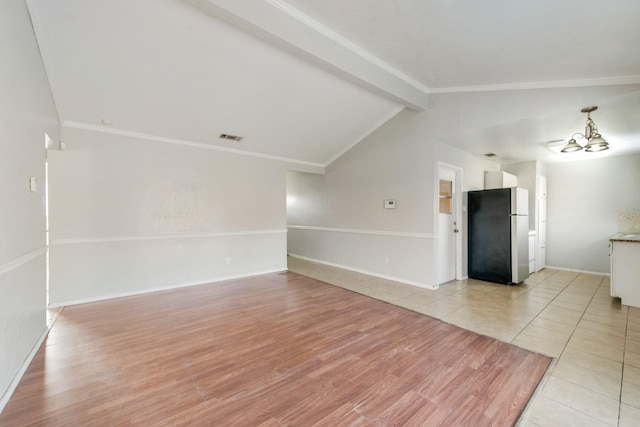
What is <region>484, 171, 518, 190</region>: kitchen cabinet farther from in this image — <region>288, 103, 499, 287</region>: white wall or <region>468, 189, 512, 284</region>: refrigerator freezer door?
<region>468, 189, 512, 284</region>: refrigerator freezer door

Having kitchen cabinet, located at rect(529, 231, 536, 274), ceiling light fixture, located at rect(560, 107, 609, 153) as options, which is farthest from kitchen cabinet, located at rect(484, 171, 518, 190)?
ceiling light fixture, located at rect(560, 107, 609, 153)

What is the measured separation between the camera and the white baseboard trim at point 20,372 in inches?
70.2

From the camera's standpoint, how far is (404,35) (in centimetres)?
266

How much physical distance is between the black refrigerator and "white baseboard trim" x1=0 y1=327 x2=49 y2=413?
610 centimetres

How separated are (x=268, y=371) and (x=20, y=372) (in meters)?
1.94

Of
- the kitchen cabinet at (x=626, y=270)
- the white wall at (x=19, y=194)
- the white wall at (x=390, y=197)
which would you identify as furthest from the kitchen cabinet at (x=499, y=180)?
the white wall at (x=19, y=194)

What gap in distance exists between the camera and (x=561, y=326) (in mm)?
3012

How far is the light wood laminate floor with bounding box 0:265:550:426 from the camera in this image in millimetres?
1712

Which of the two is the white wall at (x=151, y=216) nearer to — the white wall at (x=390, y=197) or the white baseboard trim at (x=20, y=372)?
the white baseboard trim at (x=20, y=372)

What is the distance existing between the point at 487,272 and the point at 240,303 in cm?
441

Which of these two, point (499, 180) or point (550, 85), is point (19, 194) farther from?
point (499, 180)

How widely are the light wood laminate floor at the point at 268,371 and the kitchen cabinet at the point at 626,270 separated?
8.65 feet

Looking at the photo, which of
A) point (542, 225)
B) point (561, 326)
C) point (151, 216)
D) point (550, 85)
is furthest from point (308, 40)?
point (542, 225)

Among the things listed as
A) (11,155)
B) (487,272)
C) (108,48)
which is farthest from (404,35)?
(487,272)
